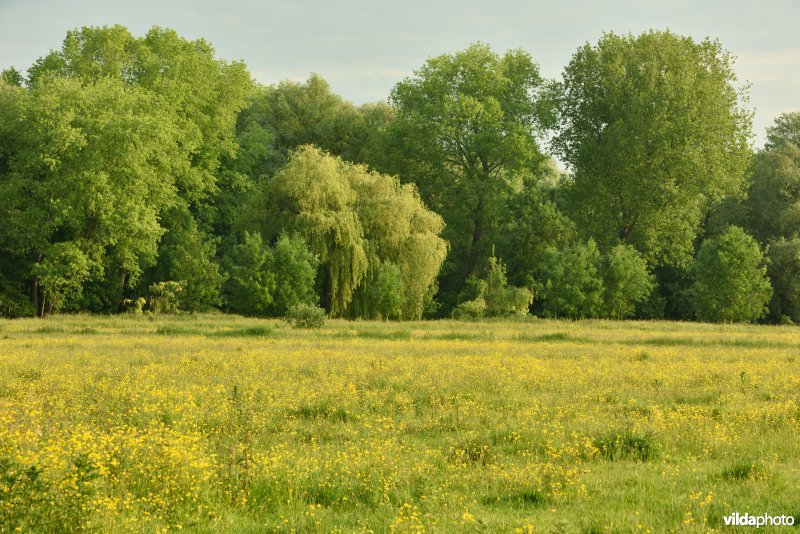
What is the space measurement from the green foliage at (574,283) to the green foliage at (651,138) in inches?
187

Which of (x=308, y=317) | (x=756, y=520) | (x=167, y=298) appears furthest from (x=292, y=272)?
(x=756, y=520)

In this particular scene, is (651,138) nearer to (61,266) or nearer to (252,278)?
(252,278)

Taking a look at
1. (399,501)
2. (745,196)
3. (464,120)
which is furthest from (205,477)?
(745,196)

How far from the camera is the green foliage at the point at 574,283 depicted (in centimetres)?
4972

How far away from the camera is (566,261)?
5103cm

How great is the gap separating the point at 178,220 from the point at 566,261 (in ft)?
87.5

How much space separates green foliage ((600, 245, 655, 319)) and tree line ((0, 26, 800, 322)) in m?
0.16

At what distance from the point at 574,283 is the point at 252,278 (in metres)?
20.9

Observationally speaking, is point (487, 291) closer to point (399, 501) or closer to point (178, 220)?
point (178, 220)

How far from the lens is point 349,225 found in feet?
141

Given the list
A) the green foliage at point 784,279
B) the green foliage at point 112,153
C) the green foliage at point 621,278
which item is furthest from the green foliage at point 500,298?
the green foliage at point 784,279

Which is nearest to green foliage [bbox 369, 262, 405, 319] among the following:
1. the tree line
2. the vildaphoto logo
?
the tree line

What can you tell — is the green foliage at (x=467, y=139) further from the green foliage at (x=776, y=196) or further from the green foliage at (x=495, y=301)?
the green foliage at (x=776, y=196)

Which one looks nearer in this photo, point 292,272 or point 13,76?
point 292,272
